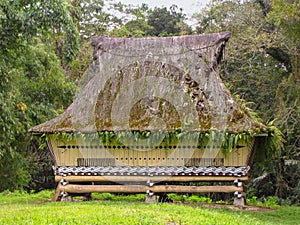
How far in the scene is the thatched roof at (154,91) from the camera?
38.3 feet

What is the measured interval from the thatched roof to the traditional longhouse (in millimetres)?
28

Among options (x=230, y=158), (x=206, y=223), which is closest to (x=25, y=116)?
(x=230, y=158)

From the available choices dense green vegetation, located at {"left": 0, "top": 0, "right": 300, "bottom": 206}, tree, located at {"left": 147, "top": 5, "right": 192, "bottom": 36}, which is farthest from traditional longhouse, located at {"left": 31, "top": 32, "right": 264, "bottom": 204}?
tree, located at {"left": 147, "top": 5, "right": 192, "bottom": 36}

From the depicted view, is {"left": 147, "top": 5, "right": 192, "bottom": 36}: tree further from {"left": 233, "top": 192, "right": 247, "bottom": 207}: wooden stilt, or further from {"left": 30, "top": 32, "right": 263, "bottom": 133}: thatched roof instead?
{"left": 233, "top": 192, "right": 247, "bottom": 207}: wooden stilt

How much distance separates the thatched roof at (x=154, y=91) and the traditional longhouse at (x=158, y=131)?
28 mm

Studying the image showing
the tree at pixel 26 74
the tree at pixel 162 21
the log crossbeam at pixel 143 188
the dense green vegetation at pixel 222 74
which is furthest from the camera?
the tree at pixel 162 21

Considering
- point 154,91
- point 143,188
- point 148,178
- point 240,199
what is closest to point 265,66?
point 154,91

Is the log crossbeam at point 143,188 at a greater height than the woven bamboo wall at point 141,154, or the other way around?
the woven bamboo wall at point 141,154

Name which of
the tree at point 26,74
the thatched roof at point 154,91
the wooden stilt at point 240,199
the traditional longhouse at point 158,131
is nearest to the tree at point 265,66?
the thatched roof at point 154,91

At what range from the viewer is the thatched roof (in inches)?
459

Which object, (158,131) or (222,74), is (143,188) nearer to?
(158,131)

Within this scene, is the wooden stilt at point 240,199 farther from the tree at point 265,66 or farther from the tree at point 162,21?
the tree at point 162,21

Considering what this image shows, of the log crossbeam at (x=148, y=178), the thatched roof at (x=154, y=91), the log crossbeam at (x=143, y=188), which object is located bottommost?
the log crossbeam at (x=143, y=188)

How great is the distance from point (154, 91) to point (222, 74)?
312 inches
